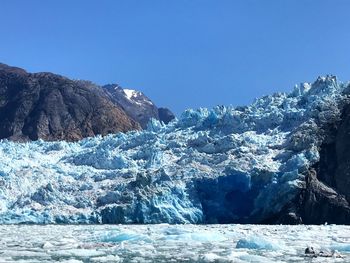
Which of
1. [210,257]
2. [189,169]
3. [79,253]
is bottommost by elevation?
[210,257]

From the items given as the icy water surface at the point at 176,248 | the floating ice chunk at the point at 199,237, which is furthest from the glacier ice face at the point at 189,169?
the floating ice chunk at the point at 199,237

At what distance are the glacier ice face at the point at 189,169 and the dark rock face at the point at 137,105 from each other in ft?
259

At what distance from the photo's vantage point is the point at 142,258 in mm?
13836

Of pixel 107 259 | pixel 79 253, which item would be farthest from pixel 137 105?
pixel 107 259

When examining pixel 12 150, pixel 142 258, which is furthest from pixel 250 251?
pixel 12 150

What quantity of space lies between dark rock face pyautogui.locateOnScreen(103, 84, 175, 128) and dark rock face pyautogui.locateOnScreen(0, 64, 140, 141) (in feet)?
111

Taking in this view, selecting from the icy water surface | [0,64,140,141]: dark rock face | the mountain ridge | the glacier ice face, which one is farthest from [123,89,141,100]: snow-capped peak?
the icy water surface

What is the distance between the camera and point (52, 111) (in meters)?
82.2

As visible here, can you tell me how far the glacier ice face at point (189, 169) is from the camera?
33719 millimetres

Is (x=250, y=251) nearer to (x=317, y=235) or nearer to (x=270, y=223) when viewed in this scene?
(x=317, y=235)

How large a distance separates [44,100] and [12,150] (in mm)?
41343

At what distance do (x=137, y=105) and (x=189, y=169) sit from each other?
340ft

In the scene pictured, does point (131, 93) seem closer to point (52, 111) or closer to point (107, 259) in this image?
point (52, 111)

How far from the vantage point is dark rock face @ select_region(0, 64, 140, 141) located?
262 feet
